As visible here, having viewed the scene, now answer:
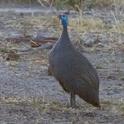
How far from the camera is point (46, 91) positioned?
909 cm

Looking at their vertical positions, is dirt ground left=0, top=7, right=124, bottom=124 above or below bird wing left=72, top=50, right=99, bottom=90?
below

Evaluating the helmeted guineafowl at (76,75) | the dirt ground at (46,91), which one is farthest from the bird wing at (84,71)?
the dirt ground at (46,91)

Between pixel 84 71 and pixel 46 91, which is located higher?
pixel 84 71

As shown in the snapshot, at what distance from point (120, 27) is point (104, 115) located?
7.56 m

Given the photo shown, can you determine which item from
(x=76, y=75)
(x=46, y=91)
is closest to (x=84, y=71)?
(x=76, y=75)

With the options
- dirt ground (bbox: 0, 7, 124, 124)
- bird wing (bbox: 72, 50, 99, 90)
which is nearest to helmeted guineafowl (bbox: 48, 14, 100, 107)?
bird wing (bbox: 72, 50, 99, 90)

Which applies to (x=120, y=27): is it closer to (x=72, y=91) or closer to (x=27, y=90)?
(x=27, y=90)

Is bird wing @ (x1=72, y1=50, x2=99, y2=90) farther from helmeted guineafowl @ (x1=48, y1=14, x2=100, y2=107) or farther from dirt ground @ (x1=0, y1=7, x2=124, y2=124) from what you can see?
dirt ground @ (x1=0, y1=7, x2=124, y2=124)

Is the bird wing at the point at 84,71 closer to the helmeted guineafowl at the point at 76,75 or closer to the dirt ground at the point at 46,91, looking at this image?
the helmeted guineafowl at the point at 76,75

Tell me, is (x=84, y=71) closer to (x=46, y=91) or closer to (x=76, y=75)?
(x=76, y=75)

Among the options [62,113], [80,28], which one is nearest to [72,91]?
[62,113]

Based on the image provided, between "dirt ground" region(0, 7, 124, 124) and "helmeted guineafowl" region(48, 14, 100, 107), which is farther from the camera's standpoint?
"helmeted guineafowl" region(48, 14, 100, 107)

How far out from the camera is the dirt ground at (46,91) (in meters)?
7.12

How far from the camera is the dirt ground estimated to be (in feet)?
23.4
